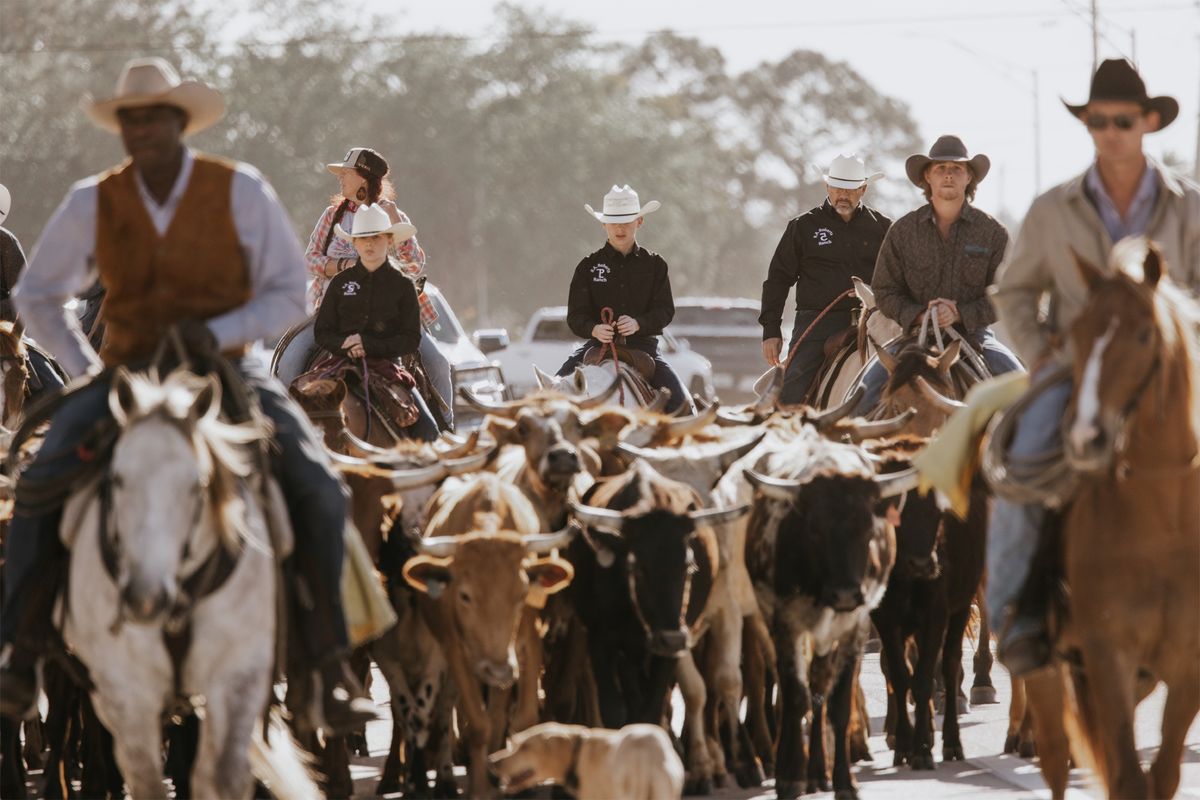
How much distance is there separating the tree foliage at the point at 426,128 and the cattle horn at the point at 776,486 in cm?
5525

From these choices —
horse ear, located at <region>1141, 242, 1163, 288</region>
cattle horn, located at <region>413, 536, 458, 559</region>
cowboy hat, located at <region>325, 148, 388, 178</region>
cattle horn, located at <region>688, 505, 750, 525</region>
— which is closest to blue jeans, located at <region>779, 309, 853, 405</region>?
cowboy hat, located at <region>325, 148, 388, 178</region>

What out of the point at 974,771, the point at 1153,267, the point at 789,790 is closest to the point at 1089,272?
the point at 1153,267

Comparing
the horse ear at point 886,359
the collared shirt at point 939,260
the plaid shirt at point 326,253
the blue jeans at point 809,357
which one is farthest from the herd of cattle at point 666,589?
the blue jeans at point 809,357

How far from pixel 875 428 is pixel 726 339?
30.0 m

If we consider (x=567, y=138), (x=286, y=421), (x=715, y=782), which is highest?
(x=567, y=138)

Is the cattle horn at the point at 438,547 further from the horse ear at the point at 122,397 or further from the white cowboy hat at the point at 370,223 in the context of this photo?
the white cowboy hat at the point at 370,223

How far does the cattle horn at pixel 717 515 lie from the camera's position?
37.7ft

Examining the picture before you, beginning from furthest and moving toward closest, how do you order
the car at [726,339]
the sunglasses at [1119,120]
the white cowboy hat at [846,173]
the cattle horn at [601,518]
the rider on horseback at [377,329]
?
the car at [726,339]
the white cowboy hat at [846,173]
the rider on horseback at [377,329]
the cattle horn at [601,518]
the sunglasses at [1119,120]

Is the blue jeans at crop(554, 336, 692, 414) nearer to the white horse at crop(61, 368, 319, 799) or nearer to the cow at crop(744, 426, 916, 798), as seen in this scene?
the cow at crop(744, 426, 916, 798)

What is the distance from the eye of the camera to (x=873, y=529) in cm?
1177

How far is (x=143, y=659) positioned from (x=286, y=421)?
3.64 feet

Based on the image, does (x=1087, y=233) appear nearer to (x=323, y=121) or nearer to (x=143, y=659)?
(x=143, y=659)

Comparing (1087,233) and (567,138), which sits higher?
(567,138)

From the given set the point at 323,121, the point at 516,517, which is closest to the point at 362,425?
the point at 516,517
